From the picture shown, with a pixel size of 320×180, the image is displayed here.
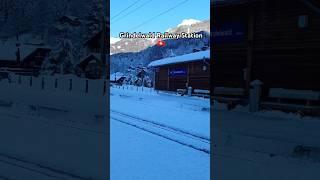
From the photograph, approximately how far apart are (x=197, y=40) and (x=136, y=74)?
65cm

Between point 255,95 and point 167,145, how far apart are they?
1.79 metres

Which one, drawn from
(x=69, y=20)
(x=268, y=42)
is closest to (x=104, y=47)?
(x=69, y=20)

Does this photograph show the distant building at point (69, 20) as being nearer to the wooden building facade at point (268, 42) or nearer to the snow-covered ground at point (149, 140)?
the snow-covered ground at point (149, 140)

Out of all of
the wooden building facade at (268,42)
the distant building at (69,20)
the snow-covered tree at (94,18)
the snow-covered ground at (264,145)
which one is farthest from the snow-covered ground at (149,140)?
the distant building at (69,20)

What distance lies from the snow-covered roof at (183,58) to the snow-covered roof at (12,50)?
1942mm

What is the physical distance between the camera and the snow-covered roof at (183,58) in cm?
277

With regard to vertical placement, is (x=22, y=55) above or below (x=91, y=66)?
above

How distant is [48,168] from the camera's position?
398 centimetres

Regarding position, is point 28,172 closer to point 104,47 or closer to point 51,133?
point 51,133

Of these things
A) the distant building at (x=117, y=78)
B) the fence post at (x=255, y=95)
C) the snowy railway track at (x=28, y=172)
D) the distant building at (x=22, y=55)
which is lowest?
the snowy railway track at (x=28, y=172)

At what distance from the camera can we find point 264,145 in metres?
2.83

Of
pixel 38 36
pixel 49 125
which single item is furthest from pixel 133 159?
pixel 38 36

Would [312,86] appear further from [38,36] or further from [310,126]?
[38,36]

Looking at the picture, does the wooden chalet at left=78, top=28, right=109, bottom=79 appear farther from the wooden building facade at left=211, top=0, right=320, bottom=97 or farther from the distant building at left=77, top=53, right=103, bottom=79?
the wooden building facade at left=211, top=0, right=320, bottom=97
